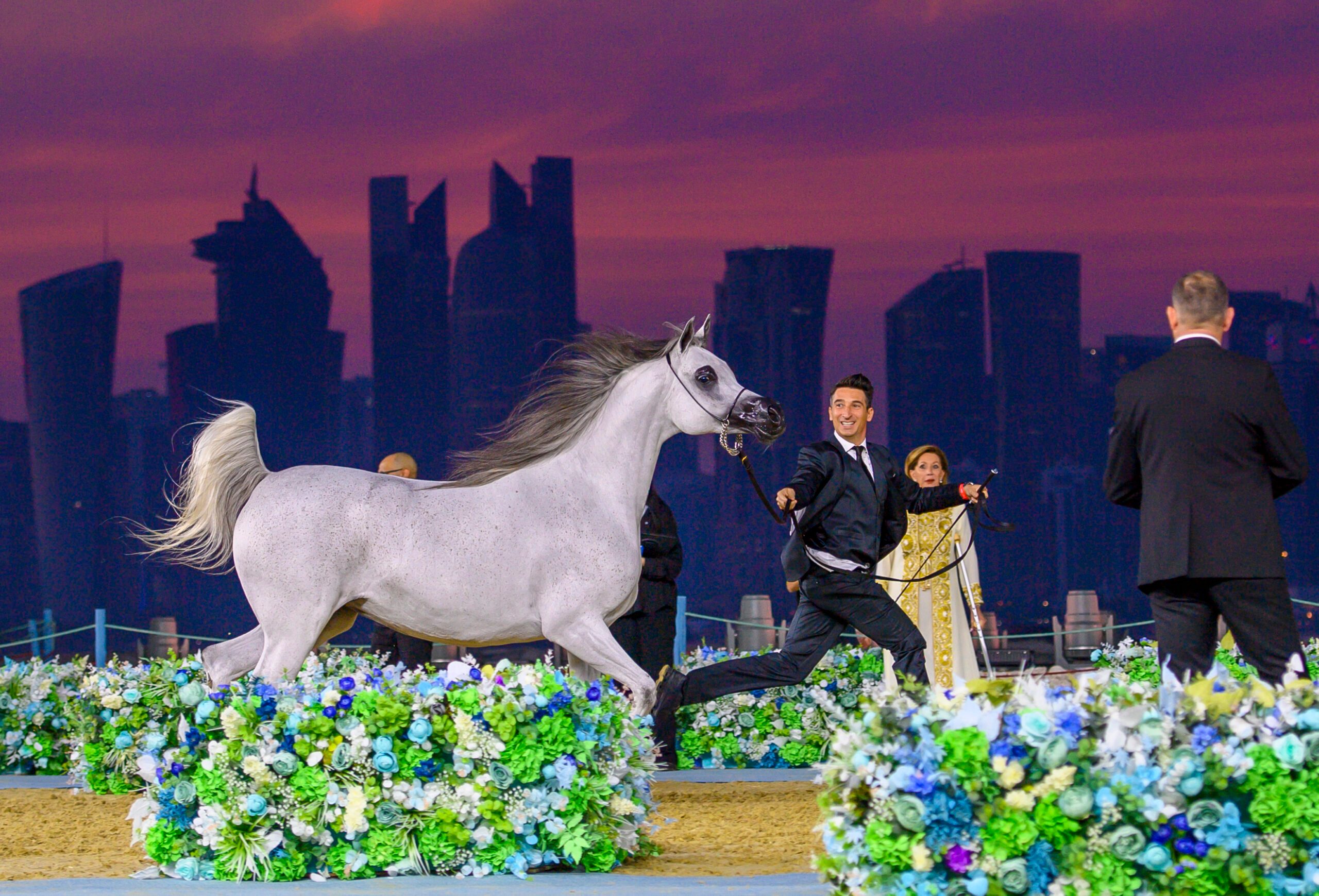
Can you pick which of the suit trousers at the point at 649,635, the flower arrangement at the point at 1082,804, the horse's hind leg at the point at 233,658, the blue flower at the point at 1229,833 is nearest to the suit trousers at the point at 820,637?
the suit trousers at the point at 649,635

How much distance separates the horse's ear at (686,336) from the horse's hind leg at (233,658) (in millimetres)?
2032

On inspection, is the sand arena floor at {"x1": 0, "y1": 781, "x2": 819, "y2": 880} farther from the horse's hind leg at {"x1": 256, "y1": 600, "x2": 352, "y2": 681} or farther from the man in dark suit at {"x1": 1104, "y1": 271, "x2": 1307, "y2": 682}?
the man in dark suit at {"x1": 1104, "y1": 271, "x2": 1307, "y2": 682}

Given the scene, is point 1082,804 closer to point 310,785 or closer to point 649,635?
point 310,785

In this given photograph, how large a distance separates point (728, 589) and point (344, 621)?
4897cm

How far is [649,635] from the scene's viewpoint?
8523 mm

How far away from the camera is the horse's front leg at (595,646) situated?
599 centimetres

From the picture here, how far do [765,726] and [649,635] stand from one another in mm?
782

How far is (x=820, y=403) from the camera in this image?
159 ft

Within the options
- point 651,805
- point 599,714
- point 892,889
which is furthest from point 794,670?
point 892,889

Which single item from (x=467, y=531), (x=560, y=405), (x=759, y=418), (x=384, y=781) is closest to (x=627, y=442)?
(x=560, y=405)

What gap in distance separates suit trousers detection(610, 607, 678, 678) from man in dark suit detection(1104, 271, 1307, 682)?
4367 mm

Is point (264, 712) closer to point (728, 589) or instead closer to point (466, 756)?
point (466, 756)

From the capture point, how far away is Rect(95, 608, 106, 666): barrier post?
11375 mm

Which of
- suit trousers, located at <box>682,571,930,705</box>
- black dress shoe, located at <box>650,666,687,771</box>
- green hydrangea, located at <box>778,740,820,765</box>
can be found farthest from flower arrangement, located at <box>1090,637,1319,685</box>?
black dress shoe, located at <box>650,666,687,771</box>
